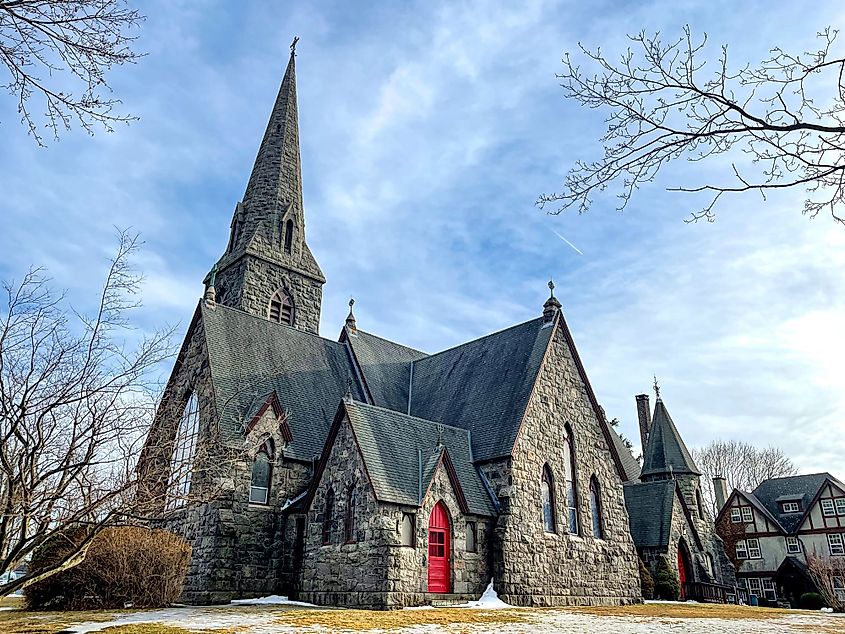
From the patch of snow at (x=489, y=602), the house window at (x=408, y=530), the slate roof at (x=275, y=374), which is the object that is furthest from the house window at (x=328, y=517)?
the patch of snow at (x=489, y=602)

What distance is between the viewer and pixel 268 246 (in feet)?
112

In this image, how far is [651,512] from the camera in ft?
97.1

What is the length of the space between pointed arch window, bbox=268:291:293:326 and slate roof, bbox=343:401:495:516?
1396 centimetres

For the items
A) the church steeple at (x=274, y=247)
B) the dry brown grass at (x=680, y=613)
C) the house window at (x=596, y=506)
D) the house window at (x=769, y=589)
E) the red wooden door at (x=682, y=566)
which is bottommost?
the house window at (x=769, y=589)

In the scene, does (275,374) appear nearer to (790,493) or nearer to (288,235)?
(288,235)

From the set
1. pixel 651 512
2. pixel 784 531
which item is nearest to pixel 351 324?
pixel 651 512

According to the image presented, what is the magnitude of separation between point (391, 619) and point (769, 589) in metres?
37.1

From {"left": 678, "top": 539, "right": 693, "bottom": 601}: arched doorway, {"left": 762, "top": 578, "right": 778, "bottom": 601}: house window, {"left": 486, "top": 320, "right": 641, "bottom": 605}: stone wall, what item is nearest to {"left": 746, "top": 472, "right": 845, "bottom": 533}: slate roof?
{"left": 762, "top": 578, "right": 778, "bottom": 601}: house window

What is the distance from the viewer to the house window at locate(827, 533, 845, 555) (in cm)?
3897

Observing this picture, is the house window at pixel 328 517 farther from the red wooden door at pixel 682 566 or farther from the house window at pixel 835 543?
the house window at pixel 835 543

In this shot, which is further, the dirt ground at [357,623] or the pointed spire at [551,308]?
the pointed spire at [551,308]

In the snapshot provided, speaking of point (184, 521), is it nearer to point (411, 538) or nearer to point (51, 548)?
point (51, 548)

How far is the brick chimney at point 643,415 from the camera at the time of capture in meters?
43.5

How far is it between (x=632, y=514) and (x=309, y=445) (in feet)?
54.9
